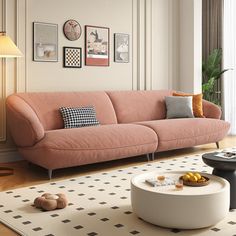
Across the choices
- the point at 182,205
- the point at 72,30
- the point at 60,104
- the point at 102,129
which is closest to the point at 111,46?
the point at 72,30

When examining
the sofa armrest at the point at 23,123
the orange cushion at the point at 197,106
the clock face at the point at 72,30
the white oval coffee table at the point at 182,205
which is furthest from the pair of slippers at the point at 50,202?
the orange cushion at the point at 197,106

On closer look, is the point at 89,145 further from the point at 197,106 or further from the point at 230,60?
the point at 230,60

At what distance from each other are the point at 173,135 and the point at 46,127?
1.50 metres

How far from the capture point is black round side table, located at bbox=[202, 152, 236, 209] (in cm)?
279

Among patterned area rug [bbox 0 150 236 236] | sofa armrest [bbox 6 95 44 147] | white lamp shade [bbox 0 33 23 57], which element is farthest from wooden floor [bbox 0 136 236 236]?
white lamp shade [bbox 0 33 23 57]

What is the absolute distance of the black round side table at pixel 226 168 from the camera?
9.16 ft

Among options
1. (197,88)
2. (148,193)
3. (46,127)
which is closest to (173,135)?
(46,127)

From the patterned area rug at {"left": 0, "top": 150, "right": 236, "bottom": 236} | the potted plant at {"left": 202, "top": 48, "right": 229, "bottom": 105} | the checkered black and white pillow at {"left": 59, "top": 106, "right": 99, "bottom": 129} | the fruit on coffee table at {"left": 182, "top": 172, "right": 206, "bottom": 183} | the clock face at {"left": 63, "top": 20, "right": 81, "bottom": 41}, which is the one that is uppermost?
the clock face at {"left": 63, "top": 20, "right": 81, "bottom": 41}

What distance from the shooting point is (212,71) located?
22.6 ft

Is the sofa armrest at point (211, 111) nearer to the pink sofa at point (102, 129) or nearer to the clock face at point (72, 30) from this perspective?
the pink sofa at point (102, 129)

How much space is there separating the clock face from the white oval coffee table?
3.04m

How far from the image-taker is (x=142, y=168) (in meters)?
4.32

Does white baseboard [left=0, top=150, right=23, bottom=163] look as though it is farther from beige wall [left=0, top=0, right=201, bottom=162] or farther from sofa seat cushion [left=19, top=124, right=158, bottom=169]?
sofa seat cushion [left=19, top=124, right=158, bottom=169]

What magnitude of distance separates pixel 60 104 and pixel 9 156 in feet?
2.86
